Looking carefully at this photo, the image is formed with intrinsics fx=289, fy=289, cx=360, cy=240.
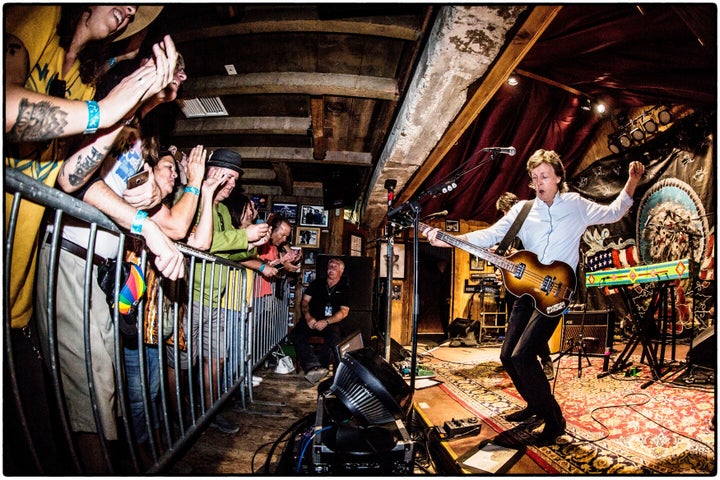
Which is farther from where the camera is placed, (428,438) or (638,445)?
(428,438)

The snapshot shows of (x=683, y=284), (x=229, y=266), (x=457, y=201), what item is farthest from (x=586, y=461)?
(x=457, y=201)

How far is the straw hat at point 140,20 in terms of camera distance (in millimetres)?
1568

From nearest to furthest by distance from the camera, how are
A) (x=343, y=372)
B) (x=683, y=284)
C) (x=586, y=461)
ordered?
(x=343, y=372) < (x=586, y=461) < (x=683, y=284)

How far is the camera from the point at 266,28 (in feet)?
7.86

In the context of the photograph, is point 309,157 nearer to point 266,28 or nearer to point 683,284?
point 266,28

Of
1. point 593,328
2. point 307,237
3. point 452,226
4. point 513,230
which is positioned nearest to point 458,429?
point 513,230

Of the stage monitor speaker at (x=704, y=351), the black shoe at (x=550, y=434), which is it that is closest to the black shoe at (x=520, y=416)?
the black shoe at (x=550, y=434)

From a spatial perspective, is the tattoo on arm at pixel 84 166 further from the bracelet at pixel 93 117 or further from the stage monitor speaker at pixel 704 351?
the stage monitor speaker at pixel 704 351

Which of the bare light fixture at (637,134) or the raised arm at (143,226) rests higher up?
the bare light fixture at (637,134)

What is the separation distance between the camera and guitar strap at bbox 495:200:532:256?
8.45 feet

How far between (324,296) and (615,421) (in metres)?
3.35

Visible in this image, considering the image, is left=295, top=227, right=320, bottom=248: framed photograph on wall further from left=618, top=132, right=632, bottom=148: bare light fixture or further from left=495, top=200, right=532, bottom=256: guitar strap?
left=618, top=132, right=632, bottom=148: bare light fixture

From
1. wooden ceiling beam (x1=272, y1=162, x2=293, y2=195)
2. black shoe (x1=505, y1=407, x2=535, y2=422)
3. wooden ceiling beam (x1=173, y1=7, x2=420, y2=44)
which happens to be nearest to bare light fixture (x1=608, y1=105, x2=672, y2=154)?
wooden ceiling beam (x1=173, y1=7, x2=420, y2=44)

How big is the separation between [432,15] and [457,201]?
4.94 m
